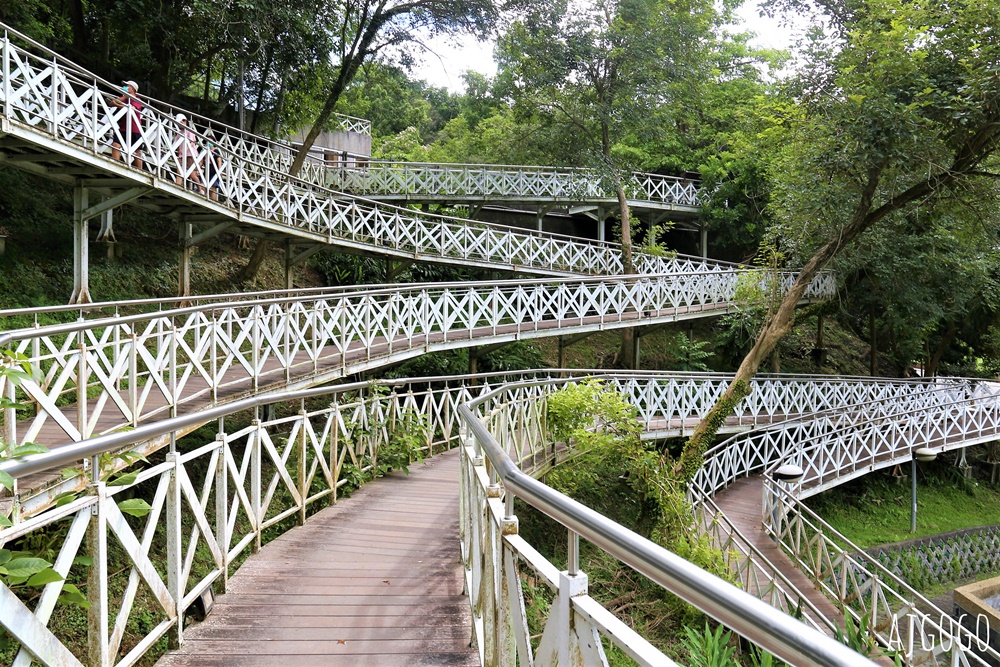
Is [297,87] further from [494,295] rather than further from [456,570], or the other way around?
[456,570]

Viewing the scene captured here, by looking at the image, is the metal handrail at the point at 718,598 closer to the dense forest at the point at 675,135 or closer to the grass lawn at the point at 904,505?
the dense forest at the point at 675,135

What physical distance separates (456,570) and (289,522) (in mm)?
2876

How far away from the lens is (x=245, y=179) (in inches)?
517

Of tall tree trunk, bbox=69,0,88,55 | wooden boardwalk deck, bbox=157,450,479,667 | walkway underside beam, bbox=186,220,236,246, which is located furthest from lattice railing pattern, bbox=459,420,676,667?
tall tree trunk, bbox=69,0,88,55

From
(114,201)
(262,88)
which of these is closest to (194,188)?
(114,201)

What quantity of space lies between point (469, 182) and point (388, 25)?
6.81 meters

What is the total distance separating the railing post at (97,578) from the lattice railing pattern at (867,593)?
24.7 ft

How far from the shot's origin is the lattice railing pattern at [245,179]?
8.97 metres

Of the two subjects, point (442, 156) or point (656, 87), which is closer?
point (656, 87)

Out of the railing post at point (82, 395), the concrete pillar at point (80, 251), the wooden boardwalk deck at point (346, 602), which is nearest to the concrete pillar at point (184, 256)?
the concrete pillar at point (80, 251)

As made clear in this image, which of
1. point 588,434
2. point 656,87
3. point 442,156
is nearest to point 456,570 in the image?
point 588,434

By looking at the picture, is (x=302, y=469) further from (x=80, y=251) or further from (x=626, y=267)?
(x=626, y=267)

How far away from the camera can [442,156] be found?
3183 cm

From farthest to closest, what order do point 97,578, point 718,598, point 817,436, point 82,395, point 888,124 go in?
point 817,436, point 888,124, point 82,395, point 97,578, point 718,598
